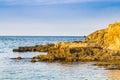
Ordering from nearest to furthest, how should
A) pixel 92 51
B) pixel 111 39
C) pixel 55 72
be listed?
1. pixel 55 72
2. pixel 92 51
3. pixel 111 39

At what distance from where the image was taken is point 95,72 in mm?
66000

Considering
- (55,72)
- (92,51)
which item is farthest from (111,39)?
(55,72)

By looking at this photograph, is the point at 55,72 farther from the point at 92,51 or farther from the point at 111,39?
the point at 111,39

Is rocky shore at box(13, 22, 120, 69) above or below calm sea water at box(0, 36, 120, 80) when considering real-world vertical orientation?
above

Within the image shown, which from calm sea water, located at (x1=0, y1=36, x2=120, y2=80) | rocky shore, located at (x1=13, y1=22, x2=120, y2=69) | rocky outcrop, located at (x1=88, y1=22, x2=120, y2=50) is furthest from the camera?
rocky outcrop, located at (x1=88, y1=22, x2=120, y2=50)

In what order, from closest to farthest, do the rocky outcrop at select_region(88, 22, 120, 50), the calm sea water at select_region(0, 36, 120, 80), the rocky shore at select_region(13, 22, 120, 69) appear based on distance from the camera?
the calm sea water at select_region(0, 36, 120, 80) < the rocky shore at select_region(13, 22, 120, 69) < the rocky outcrop at select_region(88, 22, 120, 50)

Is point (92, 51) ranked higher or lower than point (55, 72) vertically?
higher

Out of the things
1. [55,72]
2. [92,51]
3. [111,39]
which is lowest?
[55,72]

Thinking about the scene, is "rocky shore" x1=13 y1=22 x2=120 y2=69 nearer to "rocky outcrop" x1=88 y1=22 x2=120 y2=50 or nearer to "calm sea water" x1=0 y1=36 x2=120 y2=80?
"rocky outcrop" x1=88 y1=22 x2=120 y2=50

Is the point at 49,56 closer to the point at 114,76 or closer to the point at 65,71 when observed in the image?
Result: the point at 65,71

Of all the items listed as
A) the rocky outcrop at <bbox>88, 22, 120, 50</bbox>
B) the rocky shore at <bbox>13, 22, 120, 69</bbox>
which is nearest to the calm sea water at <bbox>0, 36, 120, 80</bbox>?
the rocky shore at <bbox>13, 22, 120, 69</bbox>

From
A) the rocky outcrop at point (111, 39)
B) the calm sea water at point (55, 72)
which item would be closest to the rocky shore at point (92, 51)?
the rocky outcrop at point (111, 39)

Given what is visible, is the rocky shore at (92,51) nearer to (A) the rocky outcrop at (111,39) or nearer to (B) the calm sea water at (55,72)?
(A) the rocky outcrop at (111,39)

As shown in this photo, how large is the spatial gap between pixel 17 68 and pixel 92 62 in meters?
14.3
